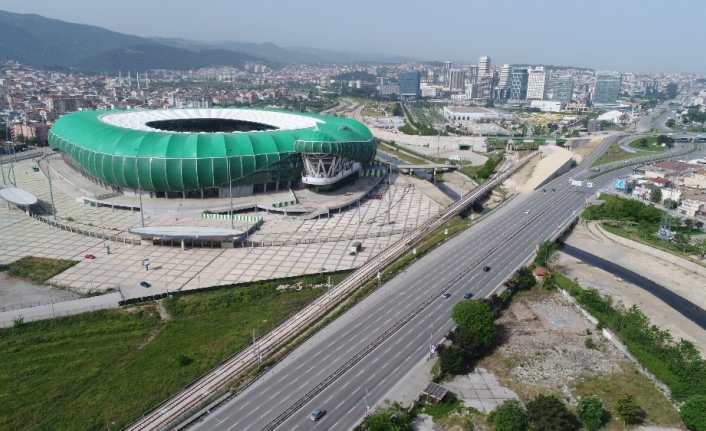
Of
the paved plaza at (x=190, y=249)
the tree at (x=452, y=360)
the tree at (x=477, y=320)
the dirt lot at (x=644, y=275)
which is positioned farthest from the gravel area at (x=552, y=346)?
the paved plaza at (x=190, y=249)

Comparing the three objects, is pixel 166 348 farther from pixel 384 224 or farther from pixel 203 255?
pixel 384 224

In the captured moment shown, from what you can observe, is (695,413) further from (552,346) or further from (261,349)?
(261,349)

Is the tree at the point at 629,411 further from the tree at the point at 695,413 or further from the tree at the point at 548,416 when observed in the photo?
the tree at the point at 548,416

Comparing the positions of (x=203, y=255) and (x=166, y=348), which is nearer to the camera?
(x=166, y=348)

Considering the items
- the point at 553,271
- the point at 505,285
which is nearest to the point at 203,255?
the point at 505,285

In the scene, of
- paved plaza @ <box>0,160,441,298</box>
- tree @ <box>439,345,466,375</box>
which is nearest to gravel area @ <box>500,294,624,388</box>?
tree @ <box>439,345,466,375</box>
